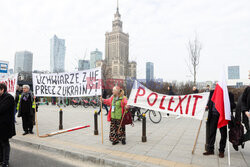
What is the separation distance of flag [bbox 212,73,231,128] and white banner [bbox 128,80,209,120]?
11.0 inches

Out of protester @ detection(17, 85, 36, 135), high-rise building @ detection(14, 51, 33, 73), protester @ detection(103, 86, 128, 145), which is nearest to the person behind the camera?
protester @ detection(103, 86, 128, 145)

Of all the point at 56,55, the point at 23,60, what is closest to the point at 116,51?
the point at 23,60

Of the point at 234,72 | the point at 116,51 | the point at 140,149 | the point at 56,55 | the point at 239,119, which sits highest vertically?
the point at 116,51

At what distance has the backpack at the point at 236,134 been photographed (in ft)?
13.5

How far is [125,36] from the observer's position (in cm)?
12425

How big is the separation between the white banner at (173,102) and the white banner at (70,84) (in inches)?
51.4

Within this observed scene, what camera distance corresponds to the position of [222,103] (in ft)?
13.5

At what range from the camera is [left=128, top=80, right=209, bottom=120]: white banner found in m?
4.39

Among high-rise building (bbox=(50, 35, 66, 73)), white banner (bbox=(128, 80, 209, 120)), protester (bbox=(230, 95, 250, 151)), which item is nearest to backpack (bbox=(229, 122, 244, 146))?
protester (bbox=(230, 95, 250, 151))

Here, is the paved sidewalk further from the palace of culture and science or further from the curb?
the palace of culture and science

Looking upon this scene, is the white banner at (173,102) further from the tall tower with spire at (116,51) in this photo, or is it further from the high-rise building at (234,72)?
the tall tower with spire at (116,51)

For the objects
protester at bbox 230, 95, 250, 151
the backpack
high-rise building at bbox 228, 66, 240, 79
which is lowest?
the backpack

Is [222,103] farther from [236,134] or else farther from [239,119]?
[236,134]

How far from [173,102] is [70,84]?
378 centimetres
